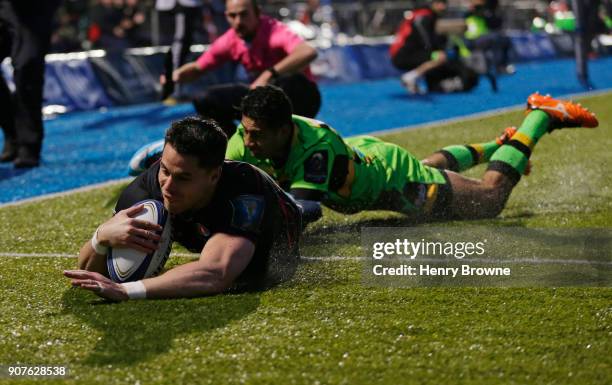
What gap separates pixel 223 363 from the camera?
13.5 ft

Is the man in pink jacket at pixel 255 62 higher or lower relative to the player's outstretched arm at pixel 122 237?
lower

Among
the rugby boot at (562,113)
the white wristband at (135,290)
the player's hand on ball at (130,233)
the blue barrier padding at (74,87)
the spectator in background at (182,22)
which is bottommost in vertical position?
the blue barrier padding at (74,87)

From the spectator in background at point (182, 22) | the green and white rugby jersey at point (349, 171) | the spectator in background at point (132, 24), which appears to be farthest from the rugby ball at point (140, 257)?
the spectator in background at point (132, 24)

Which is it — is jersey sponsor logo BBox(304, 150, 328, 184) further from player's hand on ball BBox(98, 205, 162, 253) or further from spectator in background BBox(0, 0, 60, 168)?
spectator in background BBox(0, 0, 60, 168)

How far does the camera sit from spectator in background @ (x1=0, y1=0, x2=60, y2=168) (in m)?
9.95

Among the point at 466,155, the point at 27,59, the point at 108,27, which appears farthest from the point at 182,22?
the point at 466,155

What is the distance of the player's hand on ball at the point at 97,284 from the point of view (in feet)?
15.7

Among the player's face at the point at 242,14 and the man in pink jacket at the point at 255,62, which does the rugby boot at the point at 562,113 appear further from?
the player's face at the point at 242,14

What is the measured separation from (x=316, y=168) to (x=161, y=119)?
331 inches

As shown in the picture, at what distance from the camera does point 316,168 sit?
20.5 ft

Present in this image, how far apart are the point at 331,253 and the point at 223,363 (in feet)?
7.03

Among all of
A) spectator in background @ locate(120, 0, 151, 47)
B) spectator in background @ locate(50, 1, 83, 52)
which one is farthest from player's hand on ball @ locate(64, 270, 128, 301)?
spectator in background @ locate(120, 0, 151, 47)

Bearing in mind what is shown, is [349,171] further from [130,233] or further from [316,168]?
[130,233]

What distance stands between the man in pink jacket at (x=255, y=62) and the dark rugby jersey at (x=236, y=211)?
3.14 metres
